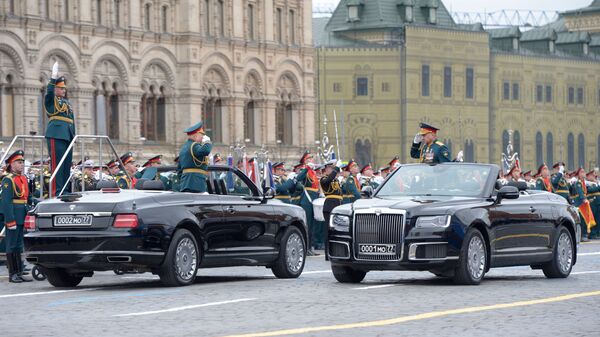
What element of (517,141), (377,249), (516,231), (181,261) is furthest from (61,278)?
(517,141)

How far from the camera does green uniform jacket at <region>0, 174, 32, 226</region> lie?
21609mm

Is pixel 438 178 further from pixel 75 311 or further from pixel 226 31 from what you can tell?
pixel 226 31

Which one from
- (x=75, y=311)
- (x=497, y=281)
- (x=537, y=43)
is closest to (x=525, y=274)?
(x=497, y=281)

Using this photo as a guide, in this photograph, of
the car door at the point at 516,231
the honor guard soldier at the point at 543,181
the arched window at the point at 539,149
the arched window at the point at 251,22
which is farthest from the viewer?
the arched window at the point at 539,149

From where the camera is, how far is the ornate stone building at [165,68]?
187ft

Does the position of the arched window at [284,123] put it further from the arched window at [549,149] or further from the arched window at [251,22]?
the arched window at [549,149]

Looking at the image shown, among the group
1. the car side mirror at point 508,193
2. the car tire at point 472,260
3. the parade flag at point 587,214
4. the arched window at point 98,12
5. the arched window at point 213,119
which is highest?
the arched window at point 98,12

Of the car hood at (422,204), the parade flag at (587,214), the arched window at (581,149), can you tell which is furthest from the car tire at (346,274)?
the arched window at (581,149)

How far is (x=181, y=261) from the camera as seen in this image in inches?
758

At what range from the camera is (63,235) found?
18828 mm

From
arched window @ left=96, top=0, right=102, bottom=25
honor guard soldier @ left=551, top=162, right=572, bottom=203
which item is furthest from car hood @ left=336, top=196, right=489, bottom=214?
arched window @ left=96, top=0, right=102, bottom=25

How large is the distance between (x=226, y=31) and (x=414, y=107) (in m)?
34.0

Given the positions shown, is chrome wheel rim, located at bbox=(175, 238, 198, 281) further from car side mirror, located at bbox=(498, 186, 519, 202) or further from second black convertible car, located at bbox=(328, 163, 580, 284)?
car side mirror, located at bbox=(498, 186, 519, 202)

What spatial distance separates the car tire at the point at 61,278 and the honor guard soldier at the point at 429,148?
4.84 m
